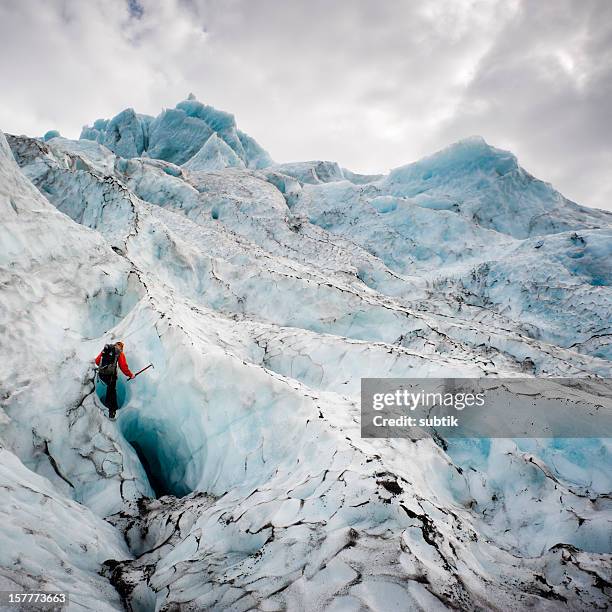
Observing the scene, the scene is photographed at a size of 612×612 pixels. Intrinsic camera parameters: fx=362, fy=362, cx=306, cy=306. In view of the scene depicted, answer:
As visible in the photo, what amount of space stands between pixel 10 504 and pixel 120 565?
1003 mm

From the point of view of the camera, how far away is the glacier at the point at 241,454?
251 cm

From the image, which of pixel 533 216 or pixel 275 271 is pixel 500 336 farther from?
pixel 533 216

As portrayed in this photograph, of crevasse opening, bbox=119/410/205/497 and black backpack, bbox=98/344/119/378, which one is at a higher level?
black backpack, bbox=98/344/119/378

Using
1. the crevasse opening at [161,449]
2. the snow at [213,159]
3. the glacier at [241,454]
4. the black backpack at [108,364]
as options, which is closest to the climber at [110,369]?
the black backpack at [108,364]

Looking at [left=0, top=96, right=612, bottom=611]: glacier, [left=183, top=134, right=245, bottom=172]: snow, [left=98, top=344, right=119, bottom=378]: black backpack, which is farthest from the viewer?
[left=183, top=134, right=245, bottom=172]: snow

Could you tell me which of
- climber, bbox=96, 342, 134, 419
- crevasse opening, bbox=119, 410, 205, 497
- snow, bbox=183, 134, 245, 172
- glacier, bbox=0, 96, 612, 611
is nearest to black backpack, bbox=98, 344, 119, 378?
climber, bbox=96, 342, 134, 419

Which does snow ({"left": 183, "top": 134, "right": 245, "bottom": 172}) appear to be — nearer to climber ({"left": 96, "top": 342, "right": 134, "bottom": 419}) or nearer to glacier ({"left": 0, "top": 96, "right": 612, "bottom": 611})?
glacier ({"left": 0, "top": 96, "right": 612, "bottom": 611})

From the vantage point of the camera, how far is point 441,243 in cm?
2008

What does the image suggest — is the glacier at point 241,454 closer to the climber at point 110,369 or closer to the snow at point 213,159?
the climber at point 110,369

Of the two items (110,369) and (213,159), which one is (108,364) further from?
(213,159)

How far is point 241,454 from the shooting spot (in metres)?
4.27

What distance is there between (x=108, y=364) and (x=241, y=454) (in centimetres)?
218

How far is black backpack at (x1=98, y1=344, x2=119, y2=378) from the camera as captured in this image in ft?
15.8

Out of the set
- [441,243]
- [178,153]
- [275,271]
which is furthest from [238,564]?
[178,153]
